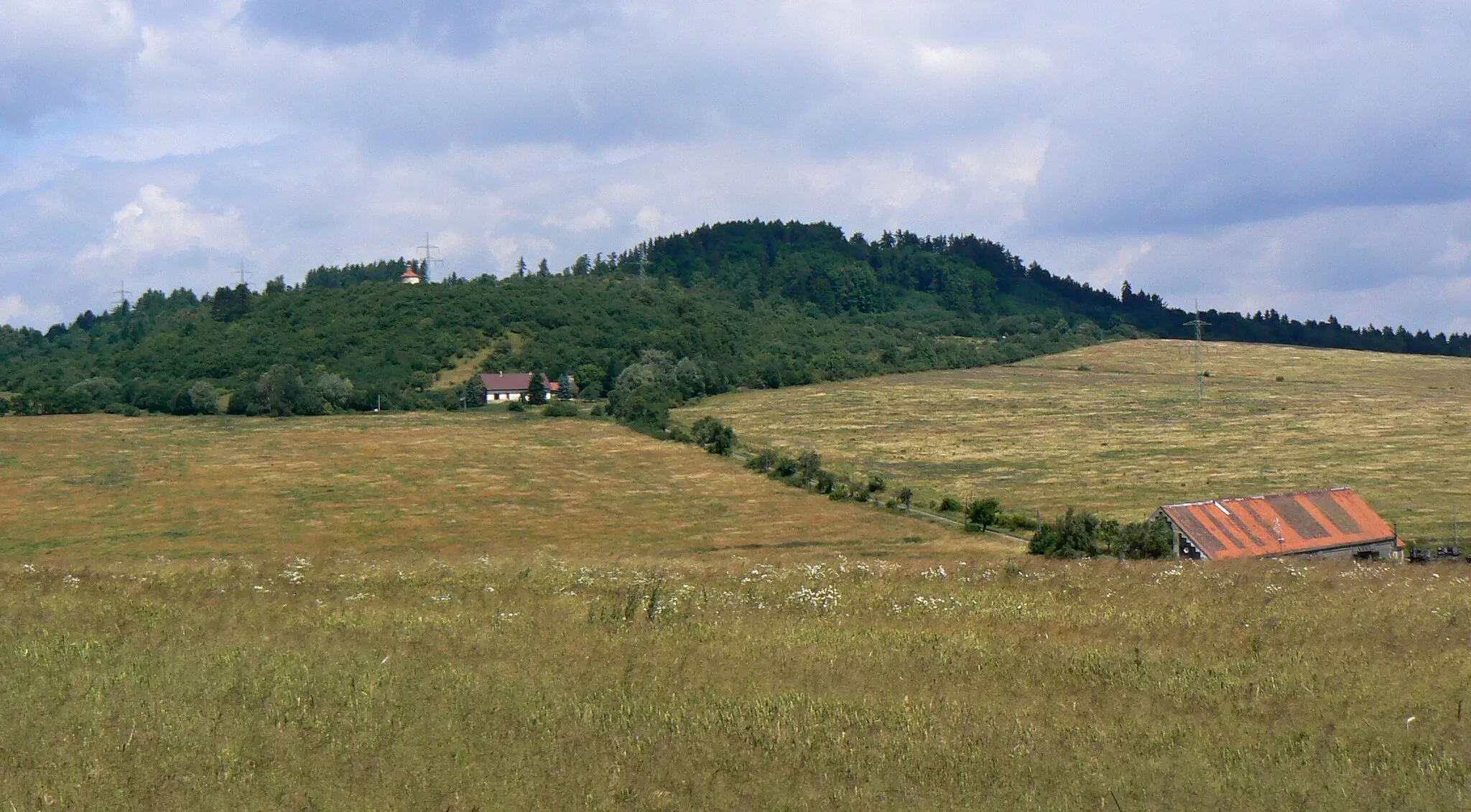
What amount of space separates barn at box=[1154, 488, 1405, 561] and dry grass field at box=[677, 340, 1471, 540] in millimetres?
8513

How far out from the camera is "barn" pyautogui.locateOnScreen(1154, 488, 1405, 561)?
38625mm

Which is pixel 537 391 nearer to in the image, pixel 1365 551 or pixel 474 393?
pixel 474 393

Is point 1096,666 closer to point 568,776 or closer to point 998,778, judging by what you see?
point 998,778

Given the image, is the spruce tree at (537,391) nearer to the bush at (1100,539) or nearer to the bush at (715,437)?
the bush at (715,437)

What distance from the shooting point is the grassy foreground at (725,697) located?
9742 mm

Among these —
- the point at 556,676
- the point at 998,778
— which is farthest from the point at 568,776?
the point at 998,778

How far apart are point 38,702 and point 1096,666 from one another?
11189 millimetres

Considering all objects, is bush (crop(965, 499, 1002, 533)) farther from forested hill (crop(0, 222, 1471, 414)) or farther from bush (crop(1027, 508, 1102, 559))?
forested hill (crop(0, 222, 1471, 414))

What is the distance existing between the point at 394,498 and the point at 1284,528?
44899 mm

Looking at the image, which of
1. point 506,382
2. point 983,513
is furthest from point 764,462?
point 506,382

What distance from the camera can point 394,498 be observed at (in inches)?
2516

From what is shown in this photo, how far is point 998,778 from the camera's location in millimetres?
9945

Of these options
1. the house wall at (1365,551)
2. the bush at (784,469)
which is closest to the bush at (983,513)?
the house wall at (1365,551)

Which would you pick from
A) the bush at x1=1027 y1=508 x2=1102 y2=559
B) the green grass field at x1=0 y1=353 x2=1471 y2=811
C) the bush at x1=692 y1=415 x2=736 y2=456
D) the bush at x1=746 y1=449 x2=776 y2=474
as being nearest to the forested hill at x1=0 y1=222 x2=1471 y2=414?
the bush at x1=692 y1=415 x2=736 y2=456
